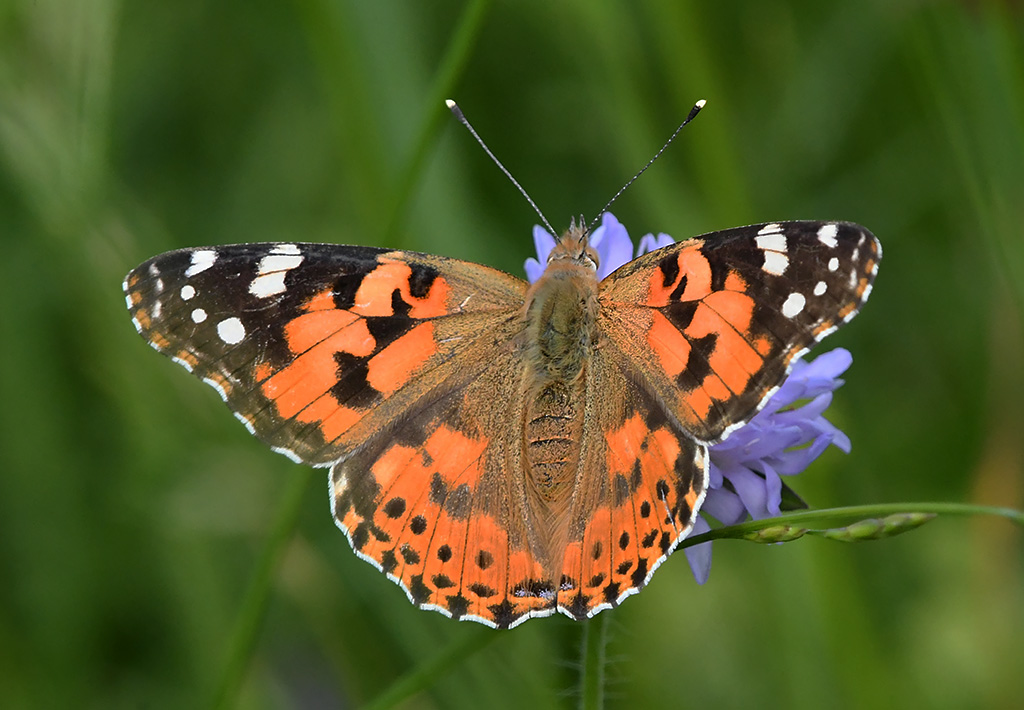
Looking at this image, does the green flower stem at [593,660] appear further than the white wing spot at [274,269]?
No

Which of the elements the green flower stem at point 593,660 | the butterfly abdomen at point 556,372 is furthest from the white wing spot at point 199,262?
the green flower stem at point 593,660

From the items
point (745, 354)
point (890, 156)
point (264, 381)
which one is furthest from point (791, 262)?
point (890, 156)

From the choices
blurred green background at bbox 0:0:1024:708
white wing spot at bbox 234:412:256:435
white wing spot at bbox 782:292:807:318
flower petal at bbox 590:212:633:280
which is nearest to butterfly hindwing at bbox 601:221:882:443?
white wing spot at bbox 782:292:807:318

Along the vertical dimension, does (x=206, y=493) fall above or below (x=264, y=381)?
below

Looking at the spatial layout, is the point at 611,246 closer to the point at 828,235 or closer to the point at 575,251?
the point at 575,251

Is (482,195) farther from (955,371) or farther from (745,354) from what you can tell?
(745,354)

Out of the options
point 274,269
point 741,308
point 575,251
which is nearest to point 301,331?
point 274,269

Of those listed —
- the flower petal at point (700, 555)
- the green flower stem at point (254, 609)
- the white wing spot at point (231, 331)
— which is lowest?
the flower petal at point (700, 555)

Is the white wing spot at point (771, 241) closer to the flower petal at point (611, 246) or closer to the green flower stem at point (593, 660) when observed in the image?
the flower petal at point (611, 246)
